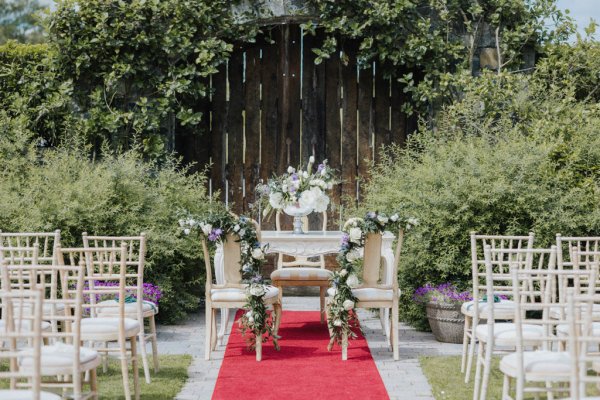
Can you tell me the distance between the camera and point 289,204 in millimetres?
7141

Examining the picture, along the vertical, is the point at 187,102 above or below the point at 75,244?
above

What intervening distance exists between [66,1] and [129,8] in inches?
27.1

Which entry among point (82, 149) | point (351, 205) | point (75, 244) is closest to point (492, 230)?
point (351, 205)

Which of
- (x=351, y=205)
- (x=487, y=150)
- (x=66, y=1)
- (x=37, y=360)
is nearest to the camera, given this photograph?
(x=37, y=360)

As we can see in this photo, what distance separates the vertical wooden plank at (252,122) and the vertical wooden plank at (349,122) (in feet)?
3.33

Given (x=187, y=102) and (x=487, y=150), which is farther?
(x=187, y=102)

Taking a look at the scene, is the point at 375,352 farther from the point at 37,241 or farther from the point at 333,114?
the point at 333,114

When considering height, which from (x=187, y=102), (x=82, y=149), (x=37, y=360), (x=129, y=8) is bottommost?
(x=37, y=360)

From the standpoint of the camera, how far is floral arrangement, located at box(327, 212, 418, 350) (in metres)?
5.99

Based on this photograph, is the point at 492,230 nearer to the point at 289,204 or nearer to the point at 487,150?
the point at 487,150

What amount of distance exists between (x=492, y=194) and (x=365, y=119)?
272cm

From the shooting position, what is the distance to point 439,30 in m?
9.17

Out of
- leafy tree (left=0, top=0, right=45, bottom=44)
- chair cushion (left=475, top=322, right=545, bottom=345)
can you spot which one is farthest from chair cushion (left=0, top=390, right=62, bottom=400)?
leafy tree (left=0, top=0, right=45, bottom=44)

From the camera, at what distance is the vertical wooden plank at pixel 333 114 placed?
956 cm
